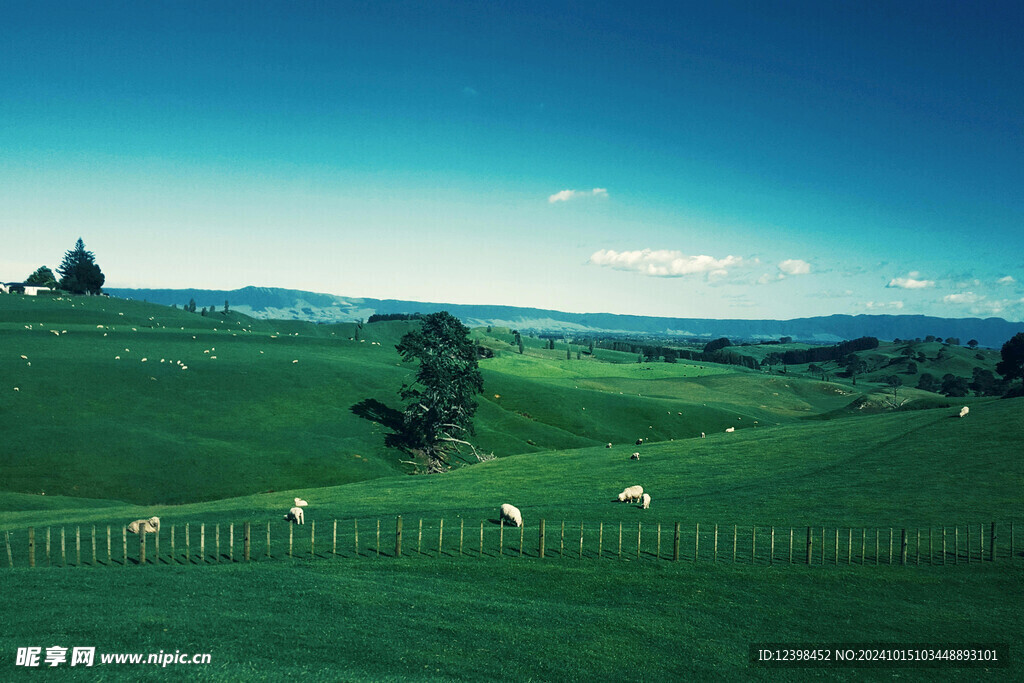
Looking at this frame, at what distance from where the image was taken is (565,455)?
73312 mm

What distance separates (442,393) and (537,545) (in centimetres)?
5410

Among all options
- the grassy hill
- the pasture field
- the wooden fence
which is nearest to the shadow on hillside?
the grassy hill

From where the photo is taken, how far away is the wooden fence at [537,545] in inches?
1266

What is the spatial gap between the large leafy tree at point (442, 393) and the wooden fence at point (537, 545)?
152ft

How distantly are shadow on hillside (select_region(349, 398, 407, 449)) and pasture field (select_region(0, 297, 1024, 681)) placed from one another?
2.00 ft

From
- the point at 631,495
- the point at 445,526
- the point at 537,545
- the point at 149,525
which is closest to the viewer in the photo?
the point at 537,545

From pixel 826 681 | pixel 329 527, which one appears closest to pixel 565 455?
pixel 329 527

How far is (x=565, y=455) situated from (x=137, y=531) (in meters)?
45.8

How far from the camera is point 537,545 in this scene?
34344 millimetres

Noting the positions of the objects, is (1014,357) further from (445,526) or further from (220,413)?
(220,413)

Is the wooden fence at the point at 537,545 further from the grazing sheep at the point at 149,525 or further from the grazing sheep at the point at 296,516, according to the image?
the grazing sheep at the point at 296,516

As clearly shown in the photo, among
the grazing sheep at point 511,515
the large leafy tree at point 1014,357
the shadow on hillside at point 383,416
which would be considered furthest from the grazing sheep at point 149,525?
the large leafy tree at point 1014,357

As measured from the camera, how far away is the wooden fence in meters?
32.2

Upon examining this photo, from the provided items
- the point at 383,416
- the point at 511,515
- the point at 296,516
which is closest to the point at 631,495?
the point at 511,515
